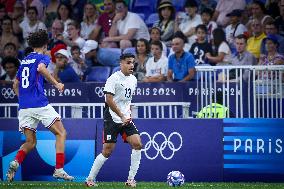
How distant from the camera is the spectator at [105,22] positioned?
73.5ft

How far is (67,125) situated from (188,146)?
232 centimetres

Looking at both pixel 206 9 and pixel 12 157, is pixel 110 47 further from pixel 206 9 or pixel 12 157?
pixel 12 157

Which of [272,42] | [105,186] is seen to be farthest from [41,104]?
[272,42]

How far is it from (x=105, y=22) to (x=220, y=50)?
3295 millimetres

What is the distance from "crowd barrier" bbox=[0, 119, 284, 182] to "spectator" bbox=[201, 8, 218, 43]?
4502mm

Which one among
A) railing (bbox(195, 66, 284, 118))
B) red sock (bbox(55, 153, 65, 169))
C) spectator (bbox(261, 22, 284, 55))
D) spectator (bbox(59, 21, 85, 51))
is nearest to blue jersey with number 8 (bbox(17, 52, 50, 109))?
red sock (bbox(55, 153, 65, 169))

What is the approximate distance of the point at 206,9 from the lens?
21516 mm

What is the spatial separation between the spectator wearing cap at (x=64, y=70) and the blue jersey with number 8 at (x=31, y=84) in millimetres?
5167

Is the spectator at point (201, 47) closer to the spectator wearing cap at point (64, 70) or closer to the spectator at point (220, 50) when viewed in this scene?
the spectator at point (220, 50)

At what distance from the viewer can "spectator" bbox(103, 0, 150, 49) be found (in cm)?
2170

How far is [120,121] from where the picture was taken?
50.5 ft

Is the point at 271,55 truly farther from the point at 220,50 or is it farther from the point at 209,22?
the point at 209,22

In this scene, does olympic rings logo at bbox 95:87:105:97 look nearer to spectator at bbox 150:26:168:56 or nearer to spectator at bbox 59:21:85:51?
spectator at bbox 150:26:168:56

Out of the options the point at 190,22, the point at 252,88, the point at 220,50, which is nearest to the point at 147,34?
the point at 190,22
